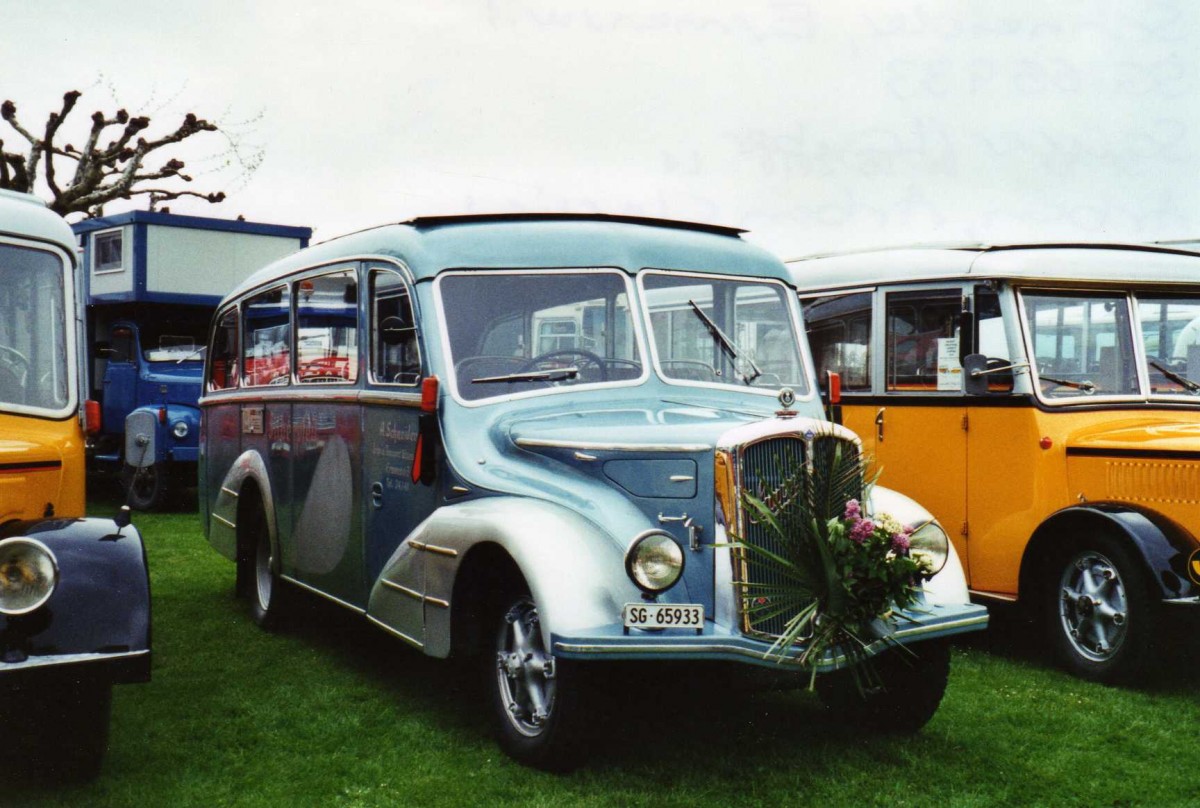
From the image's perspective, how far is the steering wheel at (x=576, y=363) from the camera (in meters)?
5.75

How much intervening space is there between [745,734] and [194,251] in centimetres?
1168

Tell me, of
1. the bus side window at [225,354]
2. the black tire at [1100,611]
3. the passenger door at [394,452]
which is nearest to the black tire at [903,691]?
the black tire at [1100,611]

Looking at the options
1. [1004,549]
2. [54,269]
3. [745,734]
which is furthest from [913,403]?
[54,269]

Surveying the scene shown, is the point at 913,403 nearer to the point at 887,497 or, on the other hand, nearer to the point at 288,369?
the point at 887,497

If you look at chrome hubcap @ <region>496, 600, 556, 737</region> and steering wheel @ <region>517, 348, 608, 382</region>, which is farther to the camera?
steering wheel @ <region>517, 348, 608, 382</region>

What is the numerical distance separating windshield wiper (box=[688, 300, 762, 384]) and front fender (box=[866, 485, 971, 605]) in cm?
80

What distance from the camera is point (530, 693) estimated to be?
4.97 meters

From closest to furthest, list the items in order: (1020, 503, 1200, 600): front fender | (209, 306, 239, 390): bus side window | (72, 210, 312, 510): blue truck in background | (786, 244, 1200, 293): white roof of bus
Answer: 1. (1020, 503, 1200, 600): front fender
2. (786, 244, 1200, 293): white roof of bus
3. (209, 306, 239, 390): bus side window
4. (72, 210, 312, 510): blue truck in background

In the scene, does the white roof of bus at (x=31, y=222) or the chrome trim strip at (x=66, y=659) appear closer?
the chrome trim strip at (x=66, y=659)

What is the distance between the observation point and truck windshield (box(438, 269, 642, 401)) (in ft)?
18.9

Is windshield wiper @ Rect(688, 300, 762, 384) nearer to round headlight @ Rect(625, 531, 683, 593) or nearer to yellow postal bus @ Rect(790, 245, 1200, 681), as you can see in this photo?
yellow postal bus @ Rect(790, 245, 1200, 681)

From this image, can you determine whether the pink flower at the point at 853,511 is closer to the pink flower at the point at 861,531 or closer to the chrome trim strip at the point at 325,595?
the pink flower at the point at 861,531

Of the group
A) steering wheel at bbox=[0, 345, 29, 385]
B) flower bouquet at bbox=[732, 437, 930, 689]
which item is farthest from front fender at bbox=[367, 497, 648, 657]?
steering wheel at bbox=[0, 345, 29, 385]

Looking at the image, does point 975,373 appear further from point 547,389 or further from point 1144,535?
point 547,389
